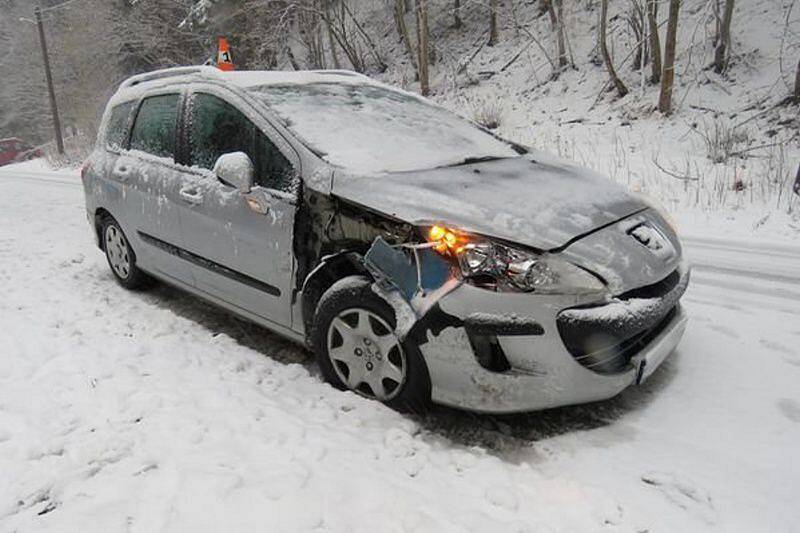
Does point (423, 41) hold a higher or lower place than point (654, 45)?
higher

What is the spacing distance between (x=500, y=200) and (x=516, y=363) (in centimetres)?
77

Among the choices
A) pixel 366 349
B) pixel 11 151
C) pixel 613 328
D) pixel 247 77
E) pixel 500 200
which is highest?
pixel 247 77

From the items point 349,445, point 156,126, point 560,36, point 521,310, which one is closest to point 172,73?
point 156,126

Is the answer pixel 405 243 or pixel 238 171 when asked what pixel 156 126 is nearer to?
pixel 238 171

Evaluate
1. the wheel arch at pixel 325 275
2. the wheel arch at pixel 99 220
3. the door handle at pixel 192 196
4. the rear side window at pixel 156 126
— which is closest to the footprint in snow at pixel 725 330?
the wheel arch at pixel 325 275

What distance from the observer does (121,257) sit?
191 inches

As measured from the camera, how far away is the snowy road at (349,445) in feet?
7.01

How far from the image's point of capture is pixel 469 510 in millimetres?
2172

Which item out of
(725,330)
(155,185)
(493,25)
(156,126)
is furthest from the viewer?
(493,25)

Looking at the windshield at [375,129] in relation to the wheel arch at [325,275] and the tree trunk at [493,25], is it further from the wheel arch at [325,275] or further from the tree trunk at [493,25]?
the tree trunk at [493,25]

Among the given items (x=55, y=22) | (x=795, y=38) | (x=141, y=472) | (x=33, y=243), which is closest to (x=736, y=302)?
(x=141, y=472)

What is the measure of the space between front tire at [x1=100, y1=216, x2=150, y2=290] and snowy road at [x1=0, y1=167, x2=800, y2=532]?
0.84 meters

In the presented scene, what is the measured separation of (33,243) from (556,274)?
6291 mm

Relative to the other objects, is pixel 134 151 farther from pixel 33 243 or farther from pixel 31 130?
pixel 31 130
